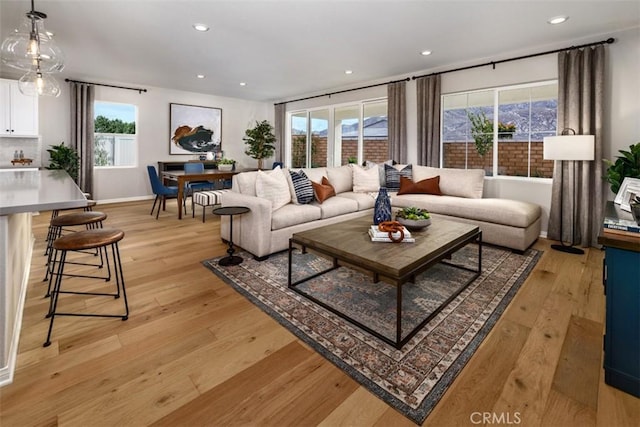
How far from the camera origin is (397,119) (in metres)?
5.67

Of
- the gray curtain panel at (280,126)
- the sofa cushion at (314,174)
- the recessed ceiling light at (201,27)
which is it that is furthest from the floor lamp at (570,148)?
the gray curtain panel at (280,126)

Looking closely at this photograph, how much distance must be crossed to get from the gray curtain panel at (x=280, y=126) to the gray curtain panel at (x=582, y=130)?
580 cm

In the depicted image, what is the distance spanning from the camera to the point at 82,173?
6160 mm

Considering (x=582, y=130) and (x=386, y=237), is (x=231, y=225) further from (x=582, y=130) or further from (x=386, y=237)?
(x=582, y=130)

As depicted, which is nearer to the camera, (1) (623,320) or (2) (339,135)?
(1) (623,320)

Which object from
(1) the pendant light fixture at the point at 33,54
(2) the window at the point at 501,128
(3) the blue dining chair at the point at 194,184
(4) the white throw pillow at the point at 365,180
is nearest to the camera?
(1) the pendant light fixture at the point at 33,54

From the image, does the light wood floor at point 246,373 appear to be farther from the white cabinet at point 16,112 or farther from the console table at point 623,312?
the white cabinet at point 16,112

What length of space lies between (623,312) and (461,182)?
10.4 feet

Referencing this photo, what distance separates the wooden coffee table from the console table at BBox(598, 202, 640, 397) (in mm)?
893

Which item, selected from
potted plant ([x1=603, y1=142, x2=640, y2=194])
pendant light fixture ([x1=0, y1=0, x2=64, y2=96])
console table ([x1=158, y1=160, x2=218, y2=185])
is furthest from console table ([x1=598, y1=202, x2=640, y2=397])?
console table ([x1=158, y1=160, x2=218, y2=185])

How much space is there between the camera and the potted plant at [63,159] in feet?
18.7

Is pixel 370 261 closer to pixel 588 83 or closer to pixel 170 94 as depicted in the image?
pixel 588 83

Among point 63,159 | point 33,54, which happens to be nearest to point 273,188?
point 33,54

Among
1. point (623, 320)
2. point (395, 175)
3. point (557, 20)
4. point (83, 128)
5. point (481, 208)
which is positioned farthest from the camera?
point (83, 128)
